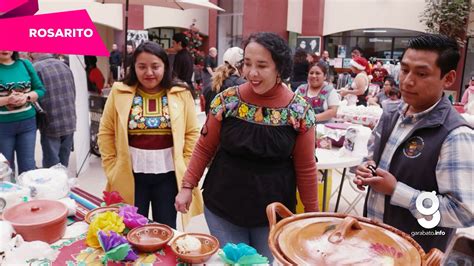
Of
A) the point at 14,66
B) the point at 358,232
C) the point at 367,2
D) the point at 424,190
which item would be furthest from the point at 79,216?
the point at 367,2

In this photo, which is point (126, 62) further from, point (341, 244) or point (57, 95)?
point (341, 244)

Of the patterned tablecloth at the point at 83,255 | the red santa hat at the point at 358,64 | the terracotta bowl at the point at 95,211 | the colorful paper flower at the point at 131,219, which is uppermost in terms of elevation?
the red santa hat at the point at 358,64

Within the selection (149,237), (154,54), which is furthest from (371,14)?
(149,237)

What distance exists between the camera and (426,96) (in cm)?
126

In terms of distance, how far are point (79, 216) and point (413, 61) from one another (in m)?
1.35

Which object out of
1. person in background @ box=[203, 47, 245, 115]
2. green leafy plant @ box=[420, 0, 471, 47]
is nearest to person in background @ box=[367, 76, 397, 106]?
person in background @ box=[203, 47, 245, 115]

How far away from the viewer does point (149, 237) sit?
1.30 meters

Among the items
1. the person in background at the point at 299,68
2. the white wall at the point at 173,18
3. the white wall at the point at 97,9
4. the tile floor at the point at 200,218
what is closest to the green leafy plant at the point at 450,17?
the white wall at the point at 173,18

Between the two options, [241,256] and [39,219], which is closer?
[241,256]

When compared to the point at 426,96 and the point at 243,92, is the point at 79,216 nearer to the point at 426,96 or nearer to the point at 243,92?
Result: the point at 243,92

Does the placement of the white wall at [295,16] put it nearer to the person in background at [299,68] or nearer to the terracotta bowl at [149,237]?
the person in background at [299,68]

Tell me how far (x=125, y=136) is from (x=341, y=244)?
142 centimetres

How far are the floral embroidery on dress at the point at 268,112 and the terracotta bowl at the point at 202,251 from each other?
1.61 feet

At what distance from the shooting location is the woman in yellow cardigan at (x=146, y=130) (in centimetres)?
201
